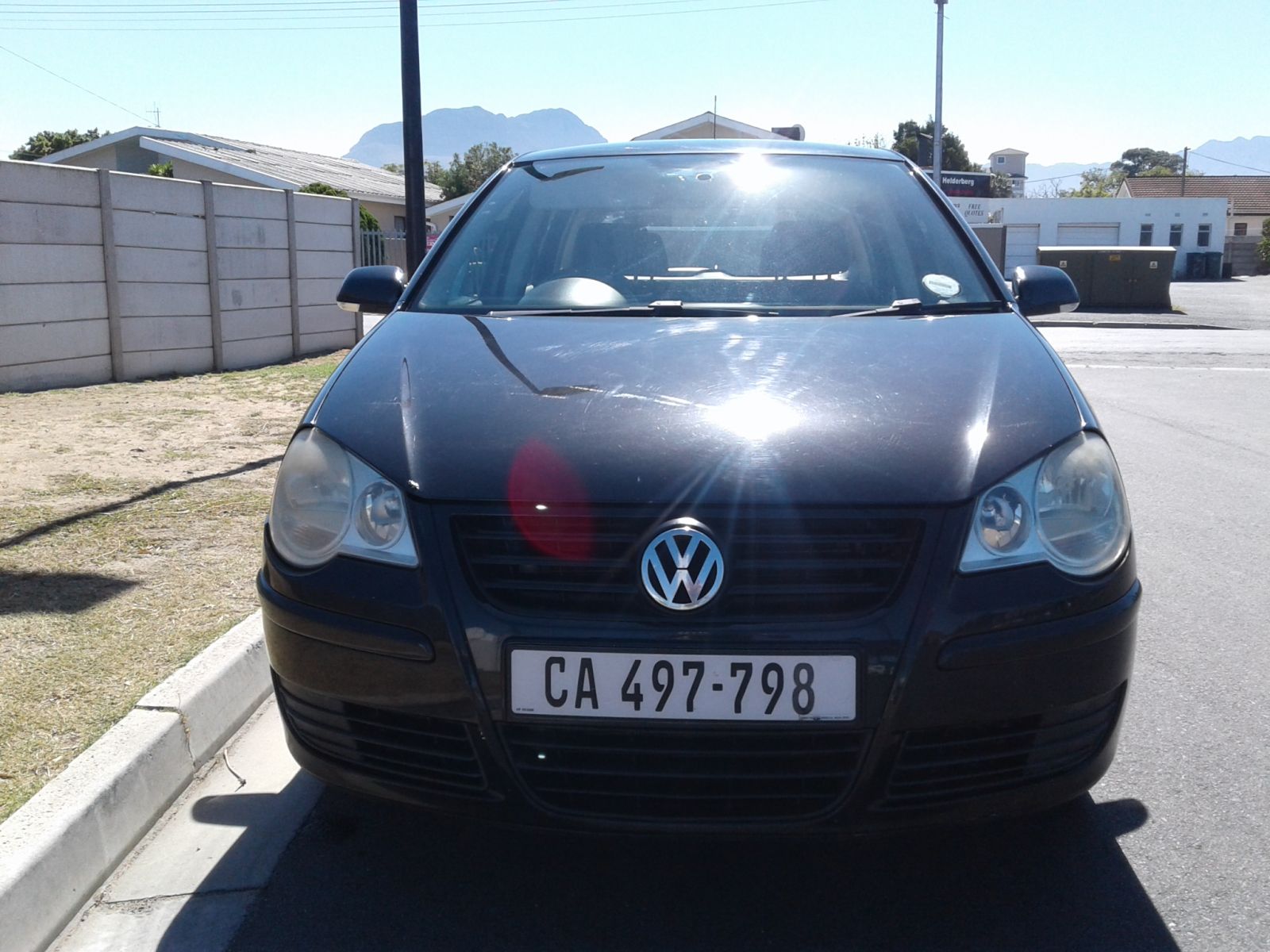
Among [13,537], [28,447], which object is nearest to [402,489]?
[13,537]

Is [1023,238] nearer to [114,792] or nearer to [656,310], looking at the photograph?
[656,310]

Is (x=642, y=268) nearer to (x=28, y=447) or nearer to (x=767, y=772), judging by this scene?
(x=767, y=772)

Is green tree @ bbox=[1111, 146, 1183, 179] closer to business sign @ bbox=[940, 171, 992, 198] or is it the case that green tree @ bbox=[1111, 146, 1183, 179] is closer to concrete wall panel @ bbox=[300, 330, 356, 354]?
business sign @ bbox=[940, 171, 992, 198]

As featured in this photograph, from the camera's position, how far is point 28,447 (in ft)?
23.4

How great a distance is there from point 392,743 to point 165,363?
33.5 feet

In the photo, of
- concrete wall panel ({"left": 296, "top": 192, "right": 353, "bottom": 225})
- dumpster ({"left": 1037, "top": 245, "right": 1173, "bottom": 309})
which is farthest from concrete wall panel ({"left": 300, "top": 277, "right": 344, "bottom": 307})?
dumpster ({"left": 1037, "top": 245, "right": 1173, "bottom": 309})

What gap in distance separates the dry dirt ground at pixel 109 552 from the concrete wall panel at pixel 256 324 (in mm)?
3519

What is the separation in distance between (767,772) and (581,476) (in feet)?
2.06

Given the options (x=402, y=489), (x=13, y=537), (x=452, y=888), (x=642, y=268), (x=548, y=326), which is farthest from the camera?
(x=13, y=537)

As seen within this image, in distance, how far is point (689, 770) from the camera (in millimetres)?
2223

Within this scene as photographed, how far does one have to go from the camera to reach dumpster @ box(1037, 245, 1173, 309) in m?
29.5

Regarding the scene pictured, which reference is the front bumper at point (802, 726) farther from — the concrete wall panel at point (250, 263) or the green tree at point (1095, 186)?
the green tree at point (1095, 186)

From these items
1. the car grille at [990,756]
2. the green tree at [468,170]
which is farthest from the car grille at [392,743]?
the green tree at [468,170]

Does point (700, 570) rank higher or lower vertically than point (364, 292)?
lower
